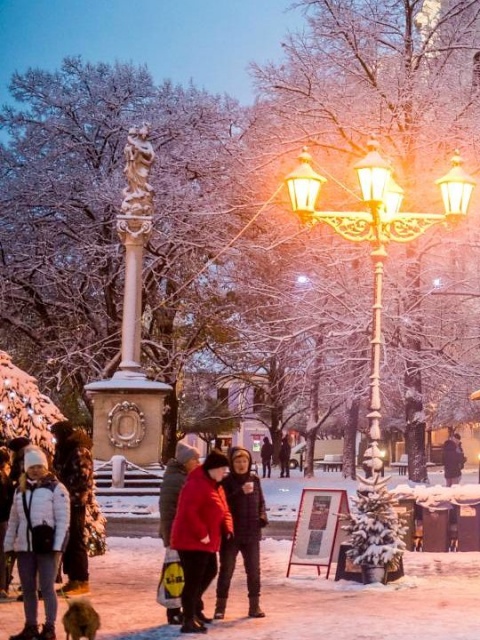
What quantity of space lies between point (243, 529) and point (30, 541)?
2615 millimetres

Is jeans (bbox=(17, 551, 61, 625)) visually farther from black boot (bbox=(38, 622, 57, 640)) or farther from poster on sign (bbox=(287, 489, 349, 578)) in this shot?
poster on sign (bbox=(287, 489, 349, 578))

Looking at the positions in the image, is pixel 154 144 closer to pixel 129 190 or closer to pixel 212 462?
pixel 129 190

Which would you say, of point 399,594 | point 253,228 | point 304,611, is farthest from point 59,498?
point 253,228

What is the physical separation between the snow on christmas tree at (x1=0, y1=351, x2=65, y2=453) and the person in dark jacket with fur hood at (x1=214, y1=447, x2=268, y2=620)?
11.2ft

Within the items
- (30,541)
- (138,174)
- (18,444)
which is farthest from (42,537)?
(138,174)

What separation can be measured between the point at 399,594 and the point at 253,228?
21.0 metres

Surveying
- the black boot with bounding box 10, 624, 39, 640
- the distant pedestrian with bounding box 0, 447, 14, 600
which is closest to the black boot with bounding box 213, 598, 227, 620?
the black boot with bounding box 10, 624, 39, 640

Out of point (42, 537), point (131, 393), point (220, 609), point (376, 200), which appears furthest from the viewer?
point (131, 393)

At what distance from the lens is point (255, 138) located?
27.3 m

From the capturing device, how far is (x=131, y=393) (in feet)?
87.9

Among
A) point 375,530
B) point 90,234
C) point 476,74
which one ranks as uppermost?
point 476,74

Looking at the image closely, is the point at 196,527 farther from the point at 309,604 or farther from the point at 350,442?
the point at 350,442

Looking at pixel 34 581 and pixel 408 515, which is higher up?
pixel 408 515

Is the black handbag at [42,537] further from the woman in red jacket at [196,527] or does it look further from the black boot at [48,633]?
the woman in red jacket at [196,527]
